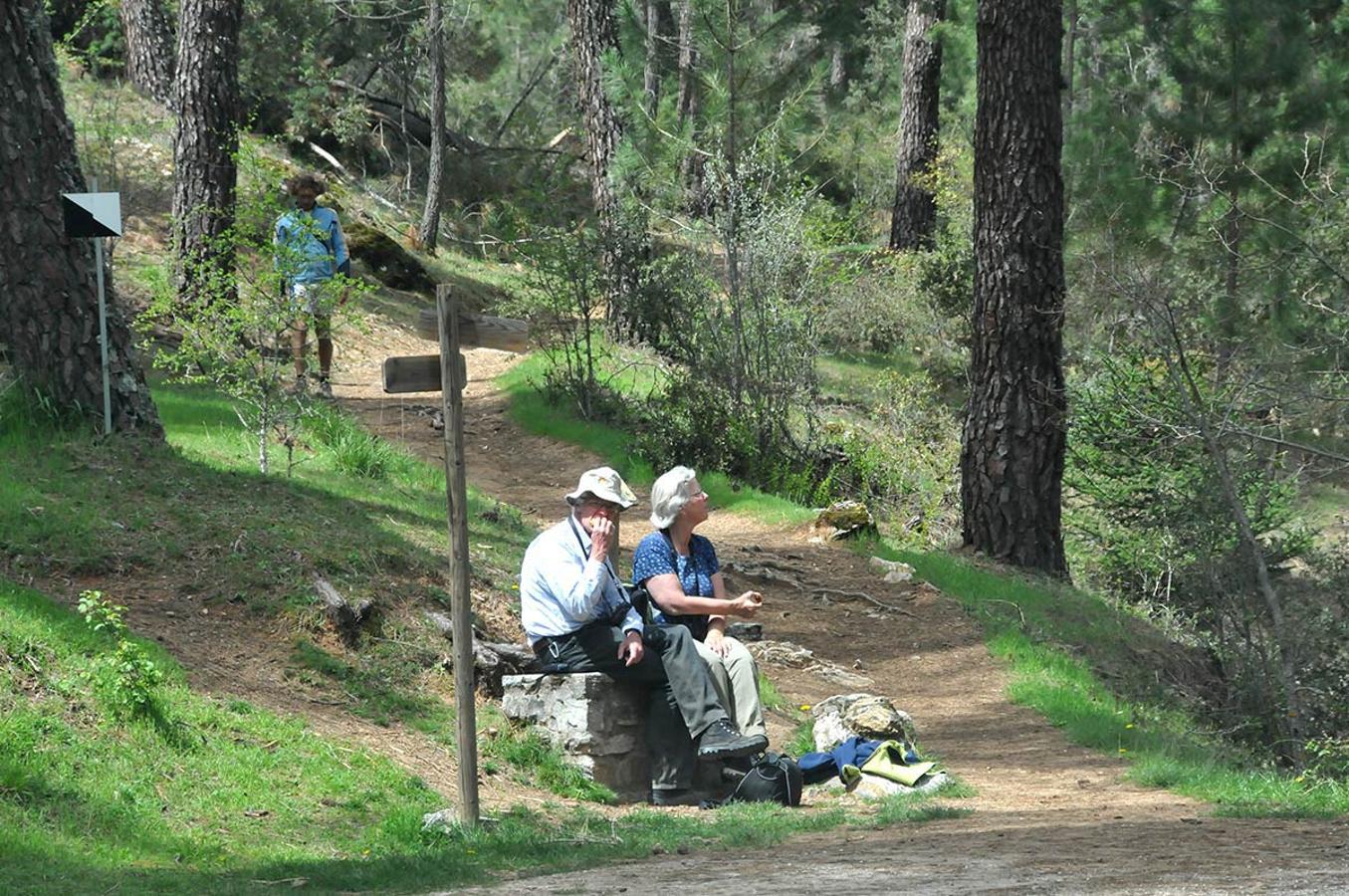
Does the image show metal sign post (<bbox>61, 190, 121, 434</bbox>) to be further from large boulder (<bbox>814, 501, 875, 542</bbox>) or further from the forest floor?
large boulder (<bbox>814, 501, 875, 542</bbox>)

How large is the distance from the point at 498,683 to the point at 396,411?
810 centimetres

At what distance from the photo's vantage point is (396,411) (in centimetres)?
1605

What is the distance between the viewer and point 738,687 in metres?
7.82

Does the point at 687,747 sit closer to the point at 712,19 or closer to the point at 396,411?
the point at 396,411

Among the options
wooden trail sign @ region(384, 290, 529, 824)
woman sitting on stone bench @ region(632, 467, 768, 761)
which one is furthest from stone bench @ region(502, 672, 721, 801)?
wooden trail sign @ region(384, 290, 529, 824)

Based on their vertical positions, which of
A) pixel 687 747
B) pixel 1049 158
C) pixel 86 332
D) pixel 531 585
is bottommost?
pixel 687 747

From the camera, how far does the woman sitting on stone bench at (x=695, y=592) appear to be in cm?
780

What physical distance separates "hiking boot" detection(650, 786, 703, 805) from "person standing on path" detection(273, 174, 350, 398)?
4669 mm

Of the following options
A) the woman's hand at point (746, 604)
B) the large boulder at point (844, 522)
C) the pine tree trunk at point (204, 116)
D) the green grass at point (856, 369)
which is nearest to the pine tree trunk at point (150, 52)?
the pine tree trunk at point (204, 116)

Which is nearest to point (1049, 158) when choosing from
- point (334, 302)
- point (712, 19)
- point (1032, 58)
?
point (1032, 58)

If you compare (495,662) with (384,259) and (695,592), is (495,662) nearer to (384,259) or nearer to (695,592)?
(695,592)

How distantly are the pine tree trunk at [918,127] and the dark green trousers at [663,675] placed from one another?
16.3 m

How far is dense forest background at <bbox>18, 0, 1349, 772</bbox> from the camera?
11.7 meters

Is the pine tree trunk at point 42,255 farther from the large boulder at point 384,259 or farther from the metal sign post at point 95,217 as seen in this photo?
the large boulder at point 384,259
